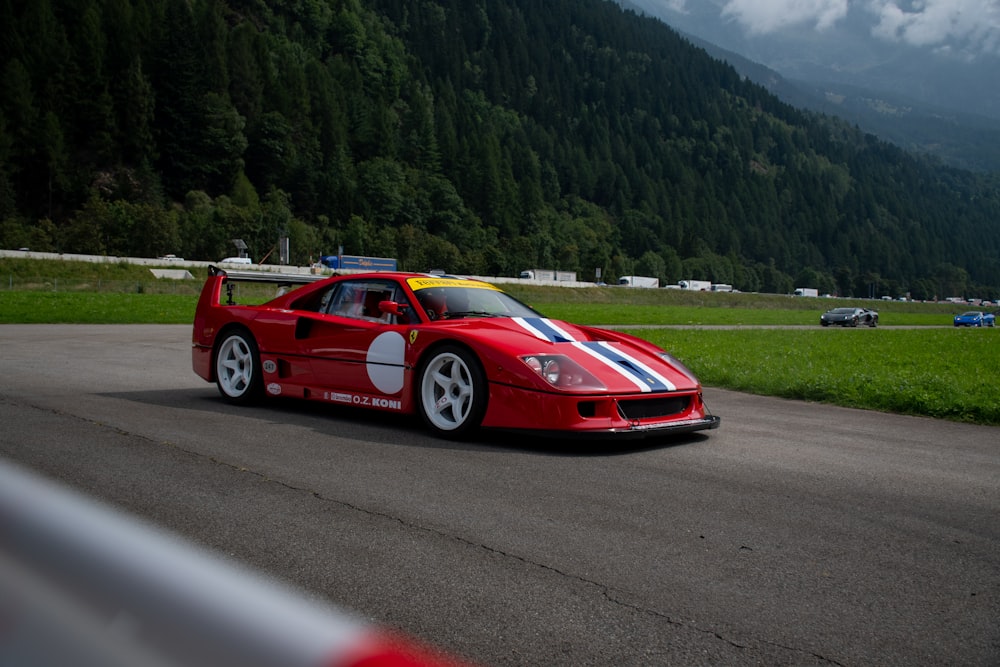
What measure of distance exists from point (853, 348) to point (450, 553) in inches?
670

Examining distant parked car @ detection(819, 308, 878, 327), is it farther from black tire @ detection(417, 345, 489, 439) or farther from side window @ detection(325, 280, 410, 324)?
black tire @ detection(417, 345, 489, 439)

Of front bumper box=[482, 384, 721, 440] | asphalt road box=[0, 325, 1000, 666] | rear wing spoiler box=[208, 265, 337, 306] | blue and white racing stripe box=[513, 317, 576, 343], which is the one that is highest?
rear wing spoiler box=[208, 265, 337, 306]

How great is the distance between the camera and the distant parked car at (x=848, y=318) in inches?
1811

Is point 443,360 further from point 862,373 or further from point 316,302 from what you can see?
point 862,373

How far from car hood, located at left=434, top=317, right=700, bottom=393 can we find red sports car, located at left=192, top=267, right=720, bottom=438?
0.6 inches

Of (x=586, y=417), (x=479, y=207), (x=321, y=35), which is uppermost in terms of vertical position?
(x=321, y=35)

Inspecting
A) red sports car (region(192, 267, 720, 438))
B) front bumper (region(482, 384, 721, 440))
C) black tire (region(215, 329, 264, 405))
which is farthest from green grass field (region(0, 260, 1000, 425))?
black tire (region(215, 329, 264, 405))

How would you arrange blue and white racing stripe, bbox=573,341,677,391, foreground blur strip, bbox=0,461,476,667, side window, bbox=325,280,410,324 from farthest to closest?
1. side window, bbox=325,280,410,324
2. blue and white racing stripe, bbox=573,341,677,391
3. foreground blur strip, bbox=0,461,476,667

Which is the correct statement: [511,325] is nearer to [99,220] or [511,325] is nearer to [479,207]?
[99,220]

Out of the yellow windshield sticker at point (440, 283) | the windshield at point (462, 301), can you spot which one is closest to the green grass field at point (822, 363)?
the windshield at point (462, 301)

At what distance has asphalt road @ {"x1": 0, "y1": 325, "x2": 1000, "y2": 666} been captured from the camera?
3.06 m

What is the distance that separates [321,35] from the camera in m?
158

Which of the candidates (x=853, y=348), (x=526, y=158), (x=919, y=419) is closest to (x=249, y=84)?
(x=526, y=158)

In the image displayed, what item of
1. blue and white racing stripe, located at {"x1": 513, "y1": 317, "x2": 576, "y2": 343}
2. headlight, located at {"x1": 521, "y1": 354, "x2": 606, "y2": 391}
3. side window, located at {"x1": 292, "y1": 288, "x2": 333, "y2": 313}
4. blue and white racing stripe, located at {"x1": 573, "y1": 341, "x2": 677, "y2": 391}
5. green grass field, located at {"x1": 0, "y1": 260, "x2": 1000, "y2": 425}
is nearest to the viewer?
headlight, located at {"x1": 521, "y1": 354, "x2": 606, "y2": 391}
